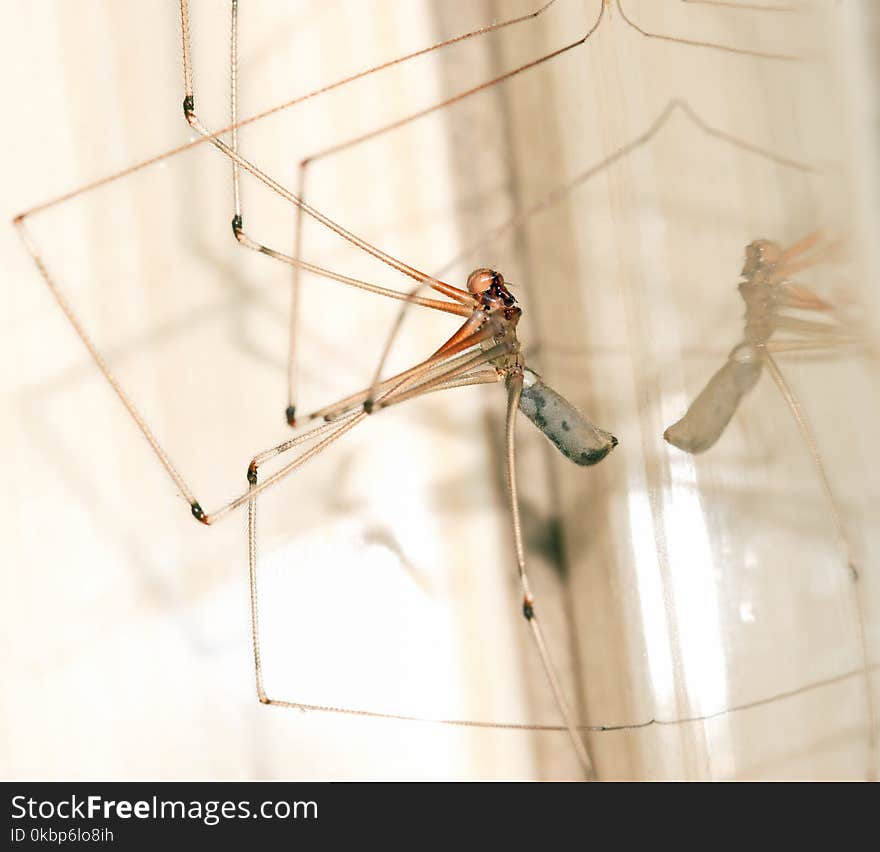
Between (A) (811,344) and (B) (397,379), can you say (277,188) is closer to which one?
(B) (397,379)

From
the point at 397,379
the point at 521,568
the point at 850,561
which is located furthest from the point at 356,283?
the point at 850,561

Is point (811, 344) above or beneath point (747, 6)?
beneath

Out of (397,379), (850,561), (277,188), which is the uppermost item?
(277,188)

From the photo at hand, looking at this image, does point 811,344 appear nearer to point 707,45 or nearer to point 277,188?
point 707,45

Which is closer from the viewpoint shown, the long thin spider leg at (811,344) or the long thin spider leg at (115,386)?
the long thin spider leg at (811,344)

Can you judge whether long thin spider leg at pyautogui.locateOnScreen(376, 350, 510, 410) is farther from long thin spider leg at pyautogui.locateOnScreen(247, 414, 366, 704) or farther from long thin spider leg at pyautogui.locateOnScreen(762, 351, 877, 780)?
long thin spider leg at pyautogui.locateOnScreen(762, 351, 877, 780)

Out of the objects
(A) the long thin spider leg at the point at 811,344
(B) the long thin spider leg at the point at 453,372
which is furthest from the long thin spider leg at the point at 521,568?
(A) the long thin spider leg at the point at 811,344

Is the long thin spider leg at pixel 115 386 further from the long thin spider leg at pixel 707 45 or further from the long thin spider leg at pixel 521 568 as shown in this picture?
the long thin spider leg at pixel 707 45

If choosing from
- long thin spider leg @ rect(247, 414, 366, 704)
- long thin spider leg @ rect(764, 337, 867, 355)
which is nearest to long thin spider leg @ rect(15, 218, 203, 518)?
long thin spider leg @ rect(247, 414, 366, 704)

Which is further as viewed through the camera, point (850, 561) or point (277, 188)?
point (277, 188)
